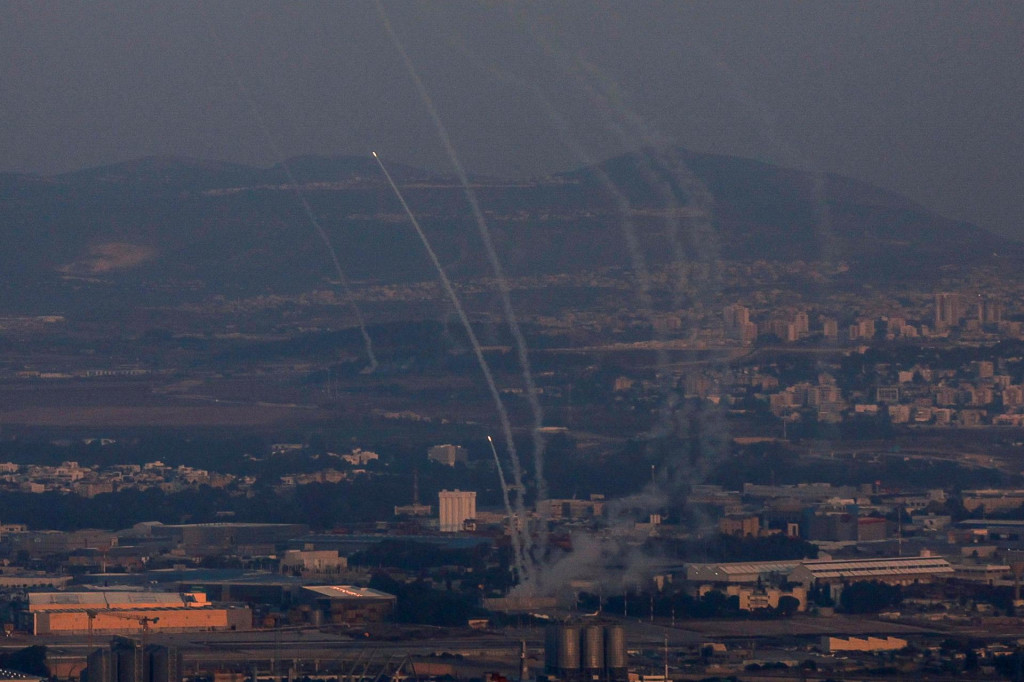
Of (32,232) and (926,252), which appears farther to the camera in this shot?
(32,232)

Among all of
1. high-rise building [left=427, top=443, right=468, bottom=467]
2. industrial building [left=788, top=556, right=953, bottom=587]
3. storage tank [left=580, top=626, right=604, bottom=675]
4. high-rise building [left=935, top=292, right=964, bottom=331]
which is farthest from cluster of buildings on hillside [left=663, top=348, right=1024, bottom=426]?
storage tank [left=580, top=626, right=604, bottom=675]

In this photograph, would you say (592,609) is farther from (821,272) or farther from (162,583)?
(821,272)

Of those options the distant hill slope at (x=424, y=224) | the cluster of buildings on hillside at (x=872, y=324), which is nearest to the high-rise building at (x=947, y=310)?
the cluster of buildings on hillside at (x=872, y=324)

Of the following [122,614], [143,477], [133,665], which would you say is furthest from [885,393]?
[133,665]

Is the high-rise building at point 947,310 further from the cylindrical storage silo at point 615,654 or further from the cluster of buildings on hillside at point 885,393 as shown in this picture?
the cylindrical storage silo at point 615,654

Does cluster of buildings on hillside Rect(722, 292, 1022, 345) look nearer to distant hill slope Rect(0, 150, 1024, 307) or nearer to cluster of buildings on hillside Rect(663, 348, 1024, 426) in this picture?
cluster of buildings on hillside Rect(663, 348, 1024, 426)

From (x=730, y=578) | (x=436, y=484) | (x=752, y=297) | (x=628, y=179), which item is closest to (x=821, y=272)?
(x=752, y=297)
